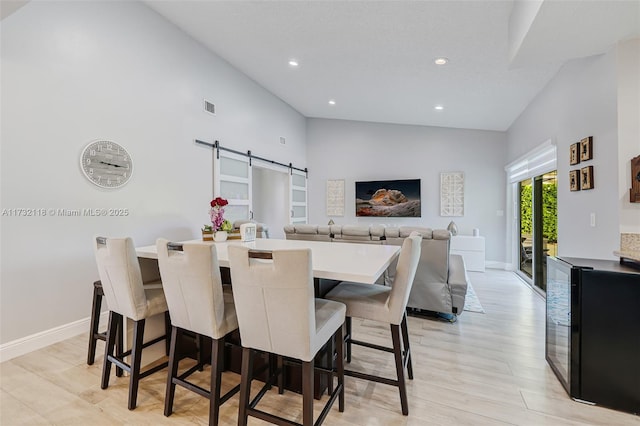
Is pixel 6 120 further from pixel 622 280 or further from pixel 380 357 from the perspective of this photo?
pixel 622 280

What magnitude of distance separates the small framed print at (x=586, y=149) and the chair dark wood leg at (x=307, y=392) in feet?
9.83

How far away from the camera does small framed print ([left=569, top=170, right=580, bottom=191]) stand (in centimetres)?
286

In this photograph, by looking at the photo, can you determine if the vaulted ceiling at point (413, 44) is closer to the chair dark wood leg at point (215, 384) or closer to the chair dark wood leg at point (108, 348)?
the chair dark wood leg at point (215, 384)

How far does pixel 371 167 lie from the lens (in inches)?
276

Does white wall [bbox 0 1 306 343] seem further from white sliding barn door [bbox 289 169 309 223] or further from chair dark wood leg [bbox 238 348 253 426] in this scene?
white sliding barn door [bbox 289 169 309 223]

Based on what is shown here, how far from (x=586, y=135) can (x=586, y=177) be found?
1.36 feet

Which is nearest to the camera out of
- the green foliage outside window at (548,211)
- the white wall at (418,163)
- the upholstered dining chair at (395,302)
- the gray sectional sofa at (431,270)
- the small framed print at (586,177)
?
the upholstered dining chair at (395,302)

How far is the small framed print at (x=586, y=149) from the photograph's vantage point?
261 centimetres

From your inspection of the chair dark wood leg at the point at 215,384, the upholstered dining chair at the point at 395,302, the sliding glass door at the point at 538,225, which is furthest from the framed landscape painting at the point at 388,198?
the chair dark wood leg at the point at 215,384

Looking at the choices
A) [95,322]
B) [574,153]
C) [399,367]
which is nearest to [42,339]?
[95,322]

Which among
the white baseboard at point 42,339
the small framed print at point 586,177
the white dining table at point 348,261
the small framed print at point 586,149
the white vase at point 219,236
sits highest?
the small framed print at point 586,149

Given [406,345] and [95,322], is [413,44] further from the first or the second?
[95,322]

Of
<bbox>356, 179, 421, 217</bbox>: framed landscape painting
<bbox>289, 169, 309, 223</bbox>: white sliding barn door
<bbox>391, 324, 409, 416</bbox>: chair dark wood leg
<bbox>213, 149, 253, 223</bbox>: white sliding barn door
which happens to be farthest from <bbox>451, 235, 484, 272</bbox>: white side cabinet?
<bbox>391, 324, 409, 416</bbox>: chair dark wood leg

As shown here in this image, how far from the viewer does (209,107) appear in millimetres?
4352
